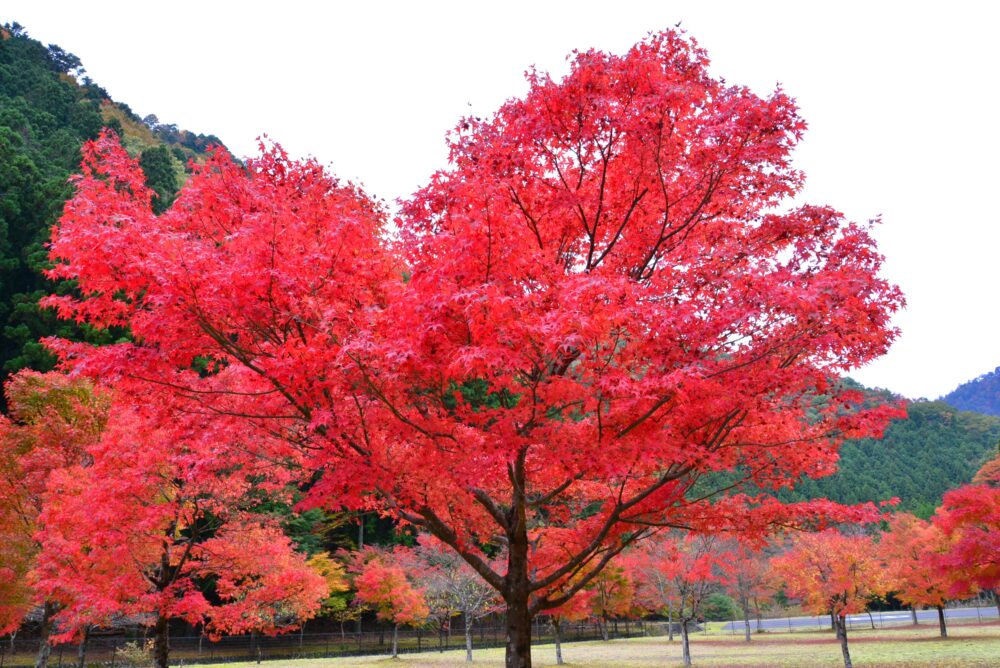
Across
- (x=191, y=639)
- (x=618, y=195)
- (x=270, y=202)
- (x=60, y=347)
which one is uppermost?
(x=618, y=195)

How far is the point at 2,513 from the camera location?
17.9 metres

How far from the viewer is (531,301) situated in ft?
20.0

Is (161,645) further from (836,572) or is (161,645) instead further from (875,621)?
(875,621)

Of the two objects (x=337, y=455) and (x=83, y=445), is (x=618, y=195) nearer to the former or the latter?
(x=337, y=455)

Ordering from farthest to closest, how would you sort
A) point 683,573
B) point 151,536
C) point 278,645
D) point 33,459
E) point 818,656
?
1. point 278,645
2. point 818,656
3. point 683,573
4. point 33,459
5. point 151,536

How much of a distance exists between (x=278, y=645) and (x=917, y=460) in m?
93.0

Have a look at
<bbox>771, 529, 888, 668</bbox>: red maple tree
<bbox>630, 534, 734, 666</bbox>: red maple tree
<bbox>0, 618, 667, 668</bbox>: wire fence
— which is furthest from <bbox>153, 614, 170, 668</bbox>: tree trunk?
<bbox>771, 529, 888, 668</bbox>: red maple tree

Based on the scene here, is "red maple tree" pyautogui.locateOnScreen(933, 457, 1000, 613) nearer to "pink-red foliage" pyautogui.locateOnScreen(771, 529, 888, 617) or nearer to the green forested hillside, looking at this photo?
"pink-red foliage" pyautogui.locateOnScreen(771, 529, 888, 617)

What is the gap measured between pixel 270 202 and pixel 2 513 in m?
17.1

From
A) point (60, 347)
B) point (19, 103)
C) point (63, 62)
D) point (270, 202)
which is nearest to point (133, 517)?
point (60, 347)

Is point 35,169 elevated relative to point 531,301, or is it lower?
elevated

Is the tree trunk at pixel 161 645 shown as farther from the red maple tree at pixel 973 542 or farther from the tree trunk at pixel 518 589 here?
the red maple tree at pixel 973 542

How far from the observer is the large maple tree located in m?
6.17

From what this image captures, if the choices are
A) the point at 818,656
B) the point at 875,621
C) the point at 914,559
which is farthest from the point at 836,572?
the point at 875,621
